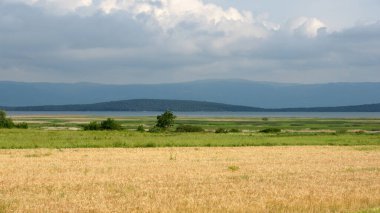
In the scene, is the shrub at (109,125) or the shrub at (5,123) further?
the shrub at (109,125)

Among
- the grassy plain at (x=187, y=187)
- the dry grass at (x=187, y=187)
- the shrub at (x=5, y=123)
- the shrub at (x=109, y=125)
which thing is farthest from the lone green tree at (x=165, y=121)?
the dry grass at (x=187, y=187)

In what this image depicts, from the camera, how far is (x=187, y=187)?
805 inches

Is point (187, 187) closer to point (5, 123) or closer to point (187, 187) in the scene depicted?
point (187, 187)

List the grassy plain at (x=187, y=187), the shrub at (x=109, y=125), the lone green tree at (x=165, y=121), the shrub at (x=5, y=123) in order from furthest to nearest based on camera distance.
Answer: the lone green tree at (x=165, y=121) → the shrub at (x=109, y=125) → the shrub at (x=5, y=123) → the grassy plain at (x=187, y=187)

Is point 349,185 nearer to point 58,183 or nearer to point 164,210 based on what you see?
point 164,210

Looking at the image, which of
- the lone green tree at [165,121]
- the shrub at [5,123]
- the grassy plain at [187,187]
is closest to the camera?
the grassy plain at [187,187]

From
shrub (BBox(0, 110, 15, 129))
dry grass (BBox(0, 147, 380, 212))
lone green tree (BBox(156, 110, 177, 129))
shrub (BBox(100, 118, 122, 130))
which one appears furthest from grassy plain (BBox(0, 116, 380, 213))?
lone green tree (BBox(156, 110, 177, 129))

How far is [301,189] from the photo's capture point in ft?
65.2

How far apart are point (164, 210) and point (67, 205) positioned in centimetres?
291

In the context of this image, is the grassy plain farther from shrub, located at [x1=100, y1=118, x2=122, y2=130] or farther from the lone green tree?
the lone green tree

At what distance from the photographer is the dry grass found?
53.2 ft

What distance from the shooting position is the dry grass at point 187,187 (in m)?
16.2

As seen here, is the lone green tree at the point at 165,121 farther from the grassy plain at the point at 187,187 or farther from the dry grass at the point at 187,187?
the dry grass at the point at 187,187

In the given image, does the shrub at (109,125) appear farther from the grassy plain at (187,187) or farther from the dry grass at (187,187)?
the dry grass at (187,187)
